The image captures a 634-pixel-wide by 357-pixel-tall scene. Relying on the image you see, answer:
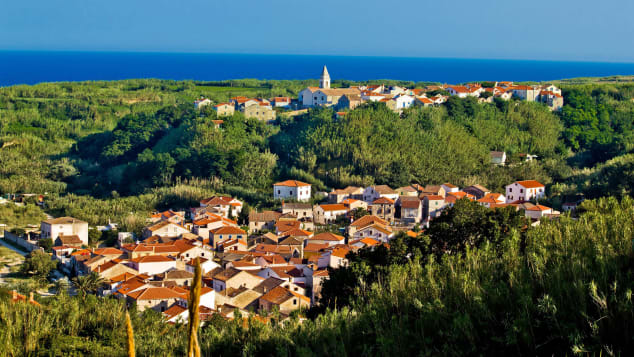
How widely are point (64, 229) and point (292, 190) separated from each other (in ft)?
40.3

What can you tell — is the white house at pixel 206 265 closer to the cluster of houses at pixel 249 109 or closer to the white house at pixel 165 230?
the white house at pixel 165 230

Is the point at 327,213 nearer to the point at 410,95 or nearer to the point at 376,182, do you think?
the point at 376,182

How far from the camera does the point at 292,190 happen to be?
3725 cm

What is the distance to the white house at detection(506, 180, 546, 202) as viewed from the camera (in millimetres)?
36625

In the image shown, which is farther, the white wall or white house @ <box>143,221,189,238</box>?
the white wall

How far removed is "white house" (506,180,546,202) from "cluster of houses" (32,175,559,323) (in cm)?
5

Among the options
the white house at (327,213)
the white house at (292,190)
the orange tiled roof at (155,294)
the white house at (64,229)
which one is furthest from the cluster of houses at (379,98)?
the orange tiled roof at (155,294)

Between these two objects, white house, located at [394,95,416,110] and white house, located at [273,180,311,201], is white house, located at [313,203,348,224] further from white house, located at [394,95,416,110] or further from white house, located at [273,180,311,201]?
white house, located at [394,95,416,110]

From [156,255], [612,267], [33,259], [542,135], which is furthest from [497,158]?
[612,267]

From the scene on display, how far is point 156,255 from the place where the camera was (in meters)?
25.8

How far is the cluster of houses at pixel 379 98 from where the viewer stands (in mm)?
51625

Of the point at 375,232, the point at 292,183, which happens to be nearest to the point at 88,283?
the point at 375,232

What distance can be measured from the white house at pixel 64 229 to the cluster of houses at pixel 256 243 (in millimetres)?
41

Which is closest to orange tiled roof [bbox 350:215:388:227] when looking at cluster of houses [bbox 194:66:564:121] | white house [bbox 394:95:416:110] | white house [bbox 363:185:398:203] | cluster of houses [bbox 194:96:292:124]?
white house [bbox 363:185:398:203]
